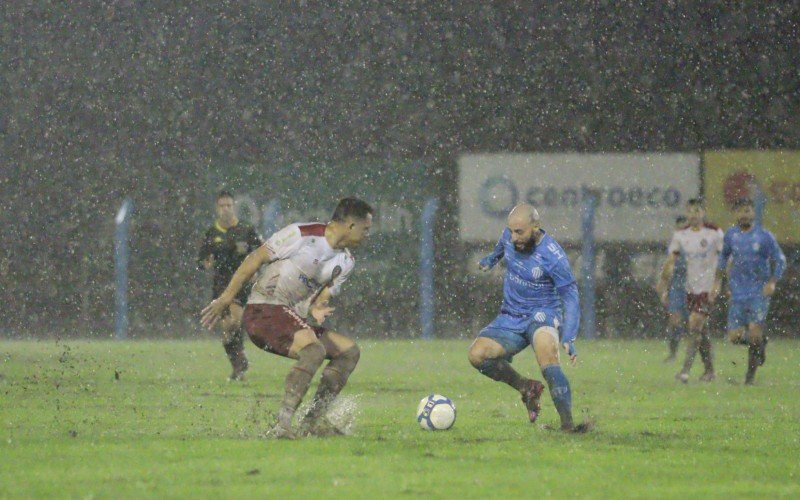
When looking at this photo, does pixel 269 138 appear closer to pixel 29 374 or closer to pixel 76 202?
pixel 76 202

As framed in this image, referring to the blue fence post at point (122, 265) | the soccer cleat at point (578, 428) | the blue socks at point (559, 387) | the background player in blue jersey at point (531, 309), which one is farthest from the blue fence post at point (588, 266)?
the blue socks at point (559, 387)

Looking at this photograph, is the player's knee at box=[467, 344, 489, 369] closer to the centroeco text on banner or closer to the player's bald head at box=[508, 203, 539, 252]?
the player's bald head at box=[508, 203, 539, 252]

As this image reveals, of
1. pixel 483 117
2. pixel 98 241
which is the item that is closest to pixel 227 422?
pixel 98 241

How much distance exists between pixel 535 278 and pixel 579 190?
13139mm

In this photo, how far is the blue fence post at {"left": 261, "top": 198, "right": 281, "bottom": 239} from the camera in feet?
71.2

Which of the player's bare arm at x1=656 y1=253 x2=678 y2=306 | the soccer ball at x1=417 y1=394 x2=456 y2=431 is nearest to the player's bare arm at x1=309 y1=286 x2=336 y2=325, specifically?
the soccer ball at x1=417 y1=394 x2=456 y2=431

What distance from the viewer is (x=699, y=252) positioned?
15531 millimetres

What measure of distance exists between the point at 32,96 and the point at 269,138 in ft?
14.0

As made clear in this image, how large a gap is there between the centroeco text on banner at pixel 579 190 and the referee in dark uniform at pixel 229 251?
8.08 metres

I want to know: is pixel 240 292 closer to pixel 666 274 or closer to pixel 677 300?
pixel 666 274

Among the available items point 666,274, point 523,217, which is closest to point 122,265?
point 666,274

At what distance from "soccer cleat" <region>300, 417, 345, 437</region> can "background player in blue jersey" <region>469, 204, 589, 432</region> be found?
124 cm

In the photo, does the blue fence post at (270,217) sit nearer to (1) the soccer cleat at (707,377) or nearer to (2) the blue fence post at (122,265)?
(2) the blue fence post at (122,265)

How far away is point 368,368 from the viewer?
16109mm
